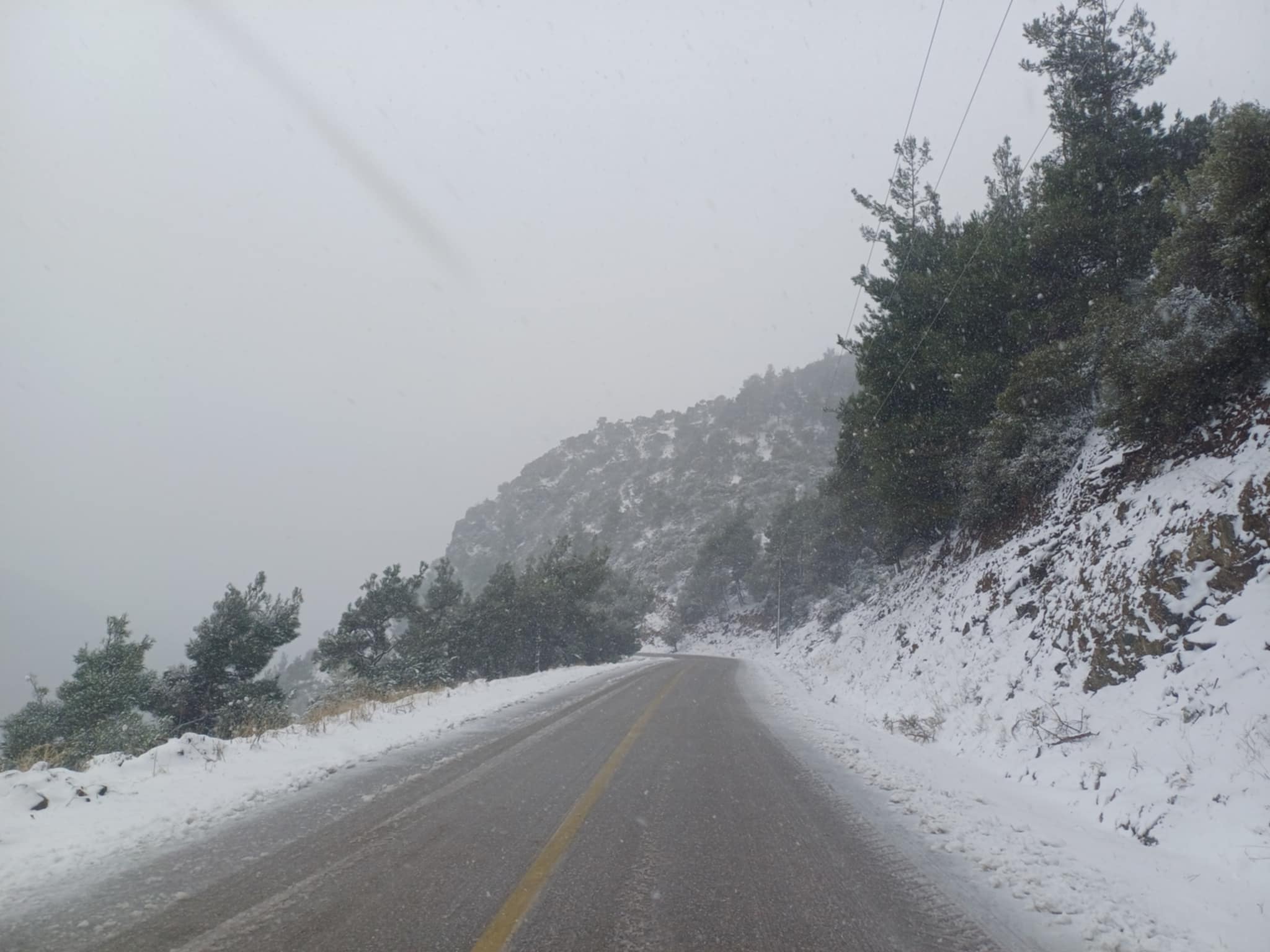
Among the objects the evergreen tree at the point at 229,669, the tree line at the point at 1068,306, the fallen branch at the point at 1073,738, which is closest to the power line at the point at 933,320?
the tree line at the point at 1068,306

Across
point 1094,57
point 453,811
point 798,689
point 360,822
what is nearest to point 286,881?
point 360,822

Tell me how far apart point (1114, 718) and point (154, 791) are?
999 centimetres

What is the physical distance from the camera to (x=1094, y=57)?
17438 mm

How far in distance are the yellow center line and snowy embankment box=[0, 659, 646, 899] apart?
2.89m

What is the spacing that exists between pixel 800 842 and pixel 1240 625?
5189 millimetres

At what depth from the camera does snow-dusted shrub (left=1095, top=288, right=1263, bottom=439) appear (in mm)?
8555

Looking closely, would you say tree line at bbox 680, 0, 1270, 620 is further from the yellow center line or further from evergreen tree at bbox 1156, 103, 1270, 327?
the yellow center line

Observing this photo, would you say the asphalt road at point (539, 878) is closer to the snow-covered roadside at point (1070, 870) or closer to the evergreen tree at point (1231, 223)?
the snow-covered roadside at point (1070, 870)

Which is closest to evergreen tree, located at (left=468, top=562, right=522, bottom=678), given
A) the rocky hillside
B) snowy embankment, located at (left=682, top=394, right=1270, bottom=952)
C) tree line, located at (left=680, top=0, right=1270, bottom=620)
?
tree line, located at (left=680, top=0, right=1270, bottom=620)

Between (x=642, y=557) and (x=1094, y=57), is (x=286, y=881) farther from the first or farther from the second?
(x=642, y=557)

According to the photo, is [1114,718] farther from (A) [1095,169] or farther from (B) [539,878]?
(A) [1095,169]

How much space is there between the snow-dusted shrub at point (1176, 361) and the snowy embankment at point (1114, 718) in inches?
25.2

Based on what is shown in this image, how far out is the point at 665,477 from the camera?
372ft

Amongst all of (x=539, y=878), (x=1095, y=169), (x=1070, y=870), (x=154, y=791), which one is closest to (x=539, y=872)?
(x=539, y=878)
